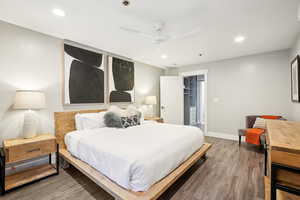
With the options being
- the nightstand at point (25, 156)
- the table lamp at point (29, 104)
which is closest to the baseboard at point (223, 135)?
the nightstand at point (25, 156)

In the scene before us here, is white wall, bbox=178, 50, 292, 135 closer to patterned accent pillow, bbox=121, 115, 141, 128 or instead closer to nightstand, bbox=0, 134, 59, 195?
patterned accent pillow, bbox=121, 115, 141, 128

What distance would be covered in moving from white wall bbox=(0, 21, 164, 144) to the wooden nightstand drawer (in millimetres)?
497

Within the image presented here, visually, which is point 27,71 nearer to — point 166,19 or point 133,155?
point 133,155

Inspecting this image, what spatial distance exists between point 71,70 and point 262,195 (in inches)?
153

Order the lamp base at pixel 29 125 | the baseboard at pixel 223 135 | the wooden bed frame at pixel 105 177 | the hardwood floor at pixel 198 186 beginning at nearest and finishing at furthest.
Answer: the wooden bed frame at pixel 105 177 < the hardwood floor at pixel 198 186 < the lamp base at pixel 29 125 < the baseboard at pixel 223 135

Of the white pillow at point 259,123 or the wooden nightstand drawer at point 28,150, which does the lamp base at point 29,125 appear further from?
the white pillow at point 259,123

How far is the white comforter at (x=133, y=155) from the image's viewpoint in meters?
1.40

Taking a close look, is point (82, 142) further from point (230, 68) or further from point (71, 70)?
point (230, 68)

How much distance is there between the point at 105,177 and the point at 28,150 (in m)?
1.32

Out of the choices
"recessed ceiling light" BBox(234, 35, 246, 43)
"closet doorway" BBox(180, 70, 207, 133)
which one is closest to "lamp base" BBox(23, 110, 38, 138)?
"recessed ceiling light" BBox(234, 35, 246, 43)

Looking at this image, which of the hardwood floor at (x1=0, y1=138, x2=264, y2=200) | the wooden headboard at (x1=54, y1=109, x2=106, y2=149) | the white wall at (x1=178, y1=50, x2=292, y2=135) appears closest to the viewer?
the hardwood floor at (x1=0, y1=138, x2=264, y2=200)

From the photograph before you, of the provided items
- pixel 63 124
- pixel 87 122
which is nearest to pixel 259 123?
pixel 87 122

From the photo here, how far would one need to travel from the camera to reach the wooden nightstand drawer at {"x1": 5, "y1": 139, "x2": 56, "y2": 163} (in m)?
1.83

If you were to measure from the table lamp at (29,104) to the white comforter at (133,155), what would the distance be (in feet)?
2.04
